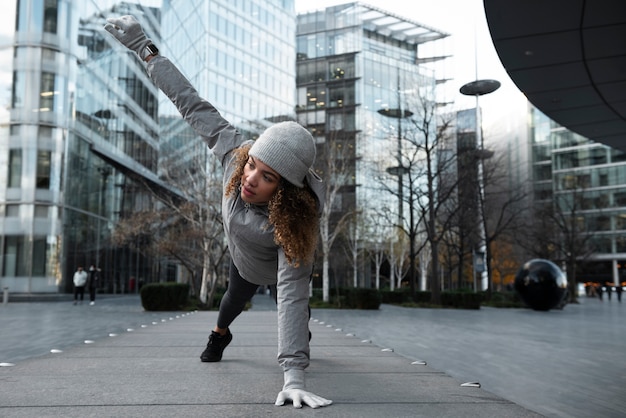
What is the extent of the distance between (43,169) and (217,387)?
28309 mm

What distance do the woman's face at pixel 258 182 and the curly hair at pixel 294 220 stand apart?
0.17ft

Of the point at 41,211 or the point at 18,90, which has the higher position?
the point at 18,90

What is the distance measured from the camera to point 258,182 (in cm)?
302

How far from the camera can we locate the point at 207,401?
101 inches

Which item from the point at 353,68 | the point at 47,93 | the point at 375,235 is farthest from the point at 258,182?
the point at 353,68

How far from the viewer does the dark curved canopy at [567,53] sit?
5484 mm

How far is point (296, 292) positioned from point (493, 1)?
12.6ft

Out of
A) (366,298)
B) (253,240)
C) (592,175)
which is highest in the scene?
(592,175)

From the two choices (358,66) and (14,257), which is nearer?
(14,257)

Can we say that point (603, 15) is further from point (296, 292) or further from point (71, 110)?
point (71, 110)

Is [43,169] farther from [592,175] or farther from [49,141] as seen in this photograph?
[592,175]

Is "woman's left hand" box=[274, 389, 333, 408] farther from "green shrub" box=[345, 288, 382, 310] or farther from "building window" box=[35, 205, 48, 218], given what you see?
"building window" box=[35, 205, 48, 218]

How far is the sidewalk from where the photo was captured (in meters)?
2.39

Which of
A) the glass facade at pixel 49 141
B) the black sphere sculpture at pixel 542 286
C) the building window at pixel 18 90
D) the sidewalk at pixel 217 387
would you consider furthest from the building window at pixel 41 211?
the sidewalk at pixel 217 387
